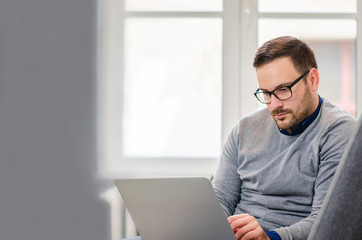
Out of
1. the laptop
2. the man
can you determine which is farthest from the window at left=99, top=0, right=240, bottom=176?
the laptop

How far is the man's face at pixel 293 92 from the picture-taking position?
58.8 inches

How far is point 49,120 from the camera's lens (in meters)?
0.84

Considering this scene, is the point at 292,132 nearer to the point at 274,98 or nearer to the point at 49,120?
the point at 274,98

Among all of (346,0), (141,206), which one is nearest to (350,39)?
(346,0)

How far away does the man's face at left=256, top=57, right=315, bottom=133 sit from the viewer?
1.49m

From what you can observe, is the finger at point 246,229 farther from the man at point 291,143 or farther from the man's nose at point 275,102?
the man's nose at point 275,102

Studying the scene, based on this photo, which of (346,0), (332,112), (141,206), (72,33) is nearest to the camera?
(72,33)

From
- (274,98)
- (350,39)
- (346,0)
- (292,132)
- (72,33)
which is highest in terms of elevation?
(346,0)

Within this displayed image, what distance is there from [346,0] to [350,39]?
185mm

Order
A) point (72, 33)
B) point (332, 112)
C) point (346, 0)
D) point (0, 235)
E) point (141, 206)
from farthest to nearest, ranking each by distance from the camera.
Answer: point (346, 0) < point (332, 112) < point (141, 206) < point (72, 33) < point (0, 235)

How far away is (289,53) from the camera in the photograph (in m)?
1.51

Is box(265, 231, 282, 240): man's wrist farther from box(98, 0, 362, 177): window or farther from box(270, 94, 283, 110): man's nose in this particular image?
box(98, 0, 362, 177): window

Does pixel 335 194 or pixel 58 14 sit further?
pixel 58 14

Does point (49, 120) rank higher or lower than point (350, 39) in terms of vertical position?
lower
